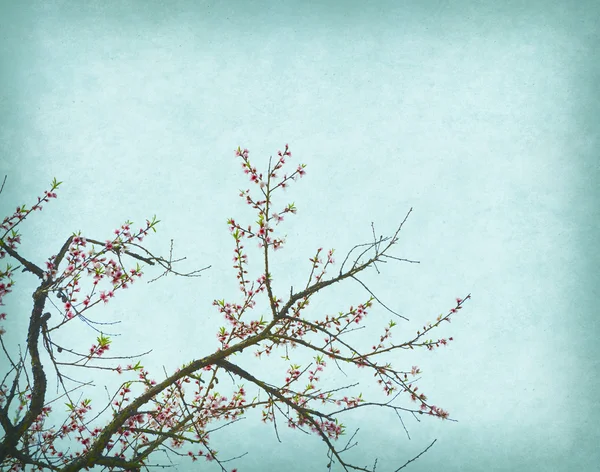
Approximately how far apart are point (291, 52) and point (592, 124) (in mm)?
2127

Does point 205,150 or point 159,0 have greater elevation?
point 159,0

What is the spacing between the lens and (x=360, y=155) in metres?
4.70

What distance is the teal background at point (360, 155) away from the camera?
14.7 ft

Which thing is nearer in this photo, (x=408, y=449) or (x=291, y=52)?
(x=408, y=449)

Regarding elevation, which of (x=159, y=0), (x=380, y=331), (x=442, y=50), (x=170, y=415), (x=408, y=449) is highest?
(x=159, y=0)

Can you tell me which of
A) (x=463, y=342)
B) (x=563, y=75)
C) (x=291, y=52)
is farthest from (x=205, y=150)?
(x=563, y=75)

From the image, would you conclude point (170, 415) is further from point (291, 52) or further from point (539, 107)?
point (539, 107)

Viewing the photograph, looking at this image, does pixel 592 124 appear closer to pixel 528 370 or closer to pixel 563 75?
pixel 563 75

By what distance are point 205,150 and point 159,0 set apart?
1.09 meters

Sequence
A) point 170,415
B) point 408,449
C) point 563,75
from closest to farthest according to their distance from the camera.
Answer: point 170,415 → point 408,449 → point 563,75

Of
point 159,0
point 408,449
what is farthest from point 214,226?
point 408,449

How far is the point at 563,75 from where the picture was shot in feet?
15.1

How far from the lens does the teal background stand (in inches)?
176

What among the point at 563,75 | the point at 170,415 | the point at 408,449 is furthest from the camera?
the point at 563,75
